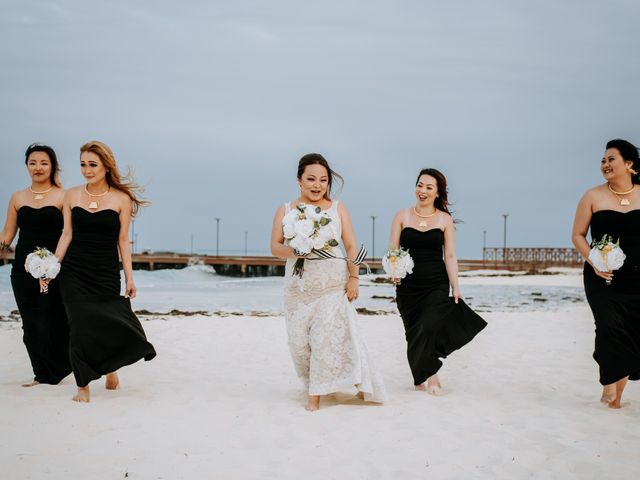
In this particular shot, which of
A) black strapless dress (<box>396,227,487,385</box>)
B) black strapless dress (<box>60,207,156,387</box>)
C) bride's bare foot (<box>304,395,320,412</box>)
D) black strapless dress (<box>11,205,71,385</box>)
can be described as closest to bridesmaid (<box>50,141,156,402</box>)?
black strapless dress (<box>60,207,156,387</box>)

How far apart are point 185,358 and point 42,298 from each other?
2642 millimetres

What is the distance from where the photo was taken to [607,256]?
568 centimetres

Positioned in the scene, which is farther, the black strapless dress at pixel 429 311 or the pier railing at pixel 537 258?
the pier railing at pixel 537 258

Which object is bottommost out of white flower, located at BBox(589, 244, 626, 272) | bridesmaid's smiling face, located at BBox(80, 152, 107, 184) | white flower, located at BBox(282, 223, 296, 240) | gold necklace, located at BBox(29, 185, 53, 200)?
white flower, located at BBox(589, 244, 626, 272)

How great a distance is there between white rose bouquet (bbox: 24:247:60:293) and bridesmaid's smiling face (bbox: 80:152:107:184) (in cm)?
80

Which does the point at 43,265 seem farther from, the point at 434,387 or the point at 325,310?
the point at 434,387

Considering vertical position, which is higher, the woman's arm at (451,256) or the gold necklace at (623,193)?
the gold necklace at (623,193)

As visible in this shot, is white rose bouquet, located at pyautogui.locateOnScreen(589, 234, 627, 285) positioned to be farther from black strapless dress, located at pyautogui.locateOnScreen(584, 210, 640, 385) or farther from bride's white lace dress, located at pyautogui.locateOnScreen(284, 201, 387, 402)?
bride's white lace dress, located at pyautogui.locateOnScreen(284, 201, 387, 402)

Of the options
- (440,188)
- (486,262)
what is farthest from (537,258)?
(440,188)

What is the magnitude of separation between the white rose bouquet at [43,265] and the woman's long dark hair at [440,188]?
12.1 feet

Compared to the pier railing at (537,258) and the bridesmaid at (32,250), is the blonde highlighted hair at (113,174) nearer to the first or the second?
the bridesmaid at (32,250)

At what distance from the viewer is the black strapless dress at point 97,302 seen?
6094 millimetres

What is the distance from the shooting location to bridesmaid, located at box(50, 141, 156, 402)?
6.12 metres

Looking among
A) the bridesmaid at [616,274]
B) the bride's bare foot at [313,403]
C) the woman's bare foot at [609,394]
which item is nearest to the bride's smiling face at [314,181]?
the bride's bare foot at [313,403]
